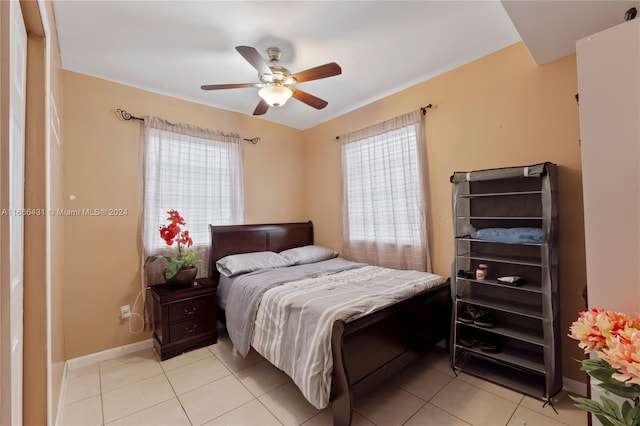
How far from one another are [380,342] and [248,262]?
5.44 ft

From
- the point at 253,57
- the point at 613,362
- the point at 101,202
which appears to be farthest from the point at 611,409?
the point at 101,202

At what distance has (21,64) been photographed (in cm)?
111

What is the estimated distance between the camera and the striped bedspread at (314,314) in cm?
161

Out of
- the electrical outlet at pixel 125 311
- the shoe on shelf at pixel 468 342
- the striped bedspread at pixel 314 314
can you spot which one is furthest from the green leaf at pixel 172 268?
the shoe on shelf at pixel 468 342

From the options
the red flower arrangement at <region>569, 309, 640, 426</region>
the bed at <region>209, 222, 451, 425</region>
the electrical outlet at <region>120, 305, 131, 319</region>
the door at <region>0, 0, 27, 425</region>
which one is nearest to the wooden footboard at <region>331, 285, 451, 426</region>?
the bed at <region>209, 222, 451, 425</region>

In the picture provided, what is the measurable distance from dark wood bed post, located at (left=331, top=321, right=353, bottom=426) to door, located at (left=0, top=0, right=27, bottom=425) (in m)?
1.27

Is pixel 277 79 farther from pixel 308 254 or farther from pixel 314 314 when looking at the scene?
pixel 308 254

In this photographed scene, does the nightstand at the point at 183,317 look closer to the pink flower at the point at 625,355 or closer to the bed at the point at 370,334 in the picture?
the bed at the point at 370,334

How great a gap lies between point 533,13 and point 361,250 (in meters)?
2.52

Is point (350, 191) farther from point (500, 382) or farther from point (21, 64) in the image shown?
point (21, 64)

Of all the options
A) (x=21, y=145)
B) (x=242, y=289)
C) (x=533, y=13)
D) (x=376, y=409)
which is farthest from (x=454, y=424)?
(x=21, y=145)

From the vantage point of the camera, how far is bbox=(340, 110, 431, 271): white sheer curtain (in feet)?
9.18

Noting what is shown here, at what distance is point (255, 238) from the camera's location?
3.47 metres

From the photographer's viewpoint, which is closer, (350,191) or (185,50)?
(185,50)
